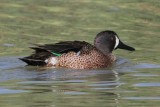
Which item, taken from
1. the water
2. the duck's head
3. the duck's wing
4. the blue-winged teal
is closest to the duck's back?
the blue-winged teal

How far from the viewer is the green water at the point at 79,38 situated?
35.2ft

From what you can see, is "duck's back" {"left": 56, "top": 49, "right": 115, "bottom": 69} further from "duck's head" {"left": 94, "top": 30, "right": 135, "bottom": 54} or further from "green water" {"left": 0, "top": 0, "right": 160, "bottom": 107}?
"duck's head" {"left": 94, "top": 30, "right": 135, "bottom": 54}

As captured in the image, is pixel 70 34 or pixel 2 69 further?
pixel 70 34

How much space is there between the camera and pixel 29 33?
17.5m

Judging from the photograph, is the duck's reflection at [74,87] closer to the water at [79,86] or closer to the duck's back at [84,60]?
the water at [79,86]

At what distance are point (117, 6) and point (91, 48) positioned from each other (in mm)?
6808

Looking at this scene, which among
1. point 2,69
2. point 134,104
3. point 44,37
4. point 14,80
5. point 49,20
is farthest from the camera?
point 49,20

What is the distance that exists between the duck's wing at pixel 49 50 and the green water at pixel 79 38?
0.63ft

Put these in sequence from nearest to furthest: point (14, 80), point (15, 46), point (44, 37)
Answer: point (14, 80), point (15, 46), point (44, 37)

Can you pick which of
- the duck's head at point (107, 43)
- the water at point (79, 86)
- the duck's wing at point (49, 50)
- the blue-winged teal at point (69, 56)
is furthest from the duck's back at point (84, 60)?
the duck's head at point (107, 43)

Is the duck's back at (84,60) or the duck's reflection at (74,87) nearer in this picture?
the duck's reflection at (74,87)

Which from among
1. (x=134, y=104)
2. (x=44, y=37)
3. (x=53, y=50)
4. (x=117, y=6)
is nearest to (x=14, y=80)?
(x=53, y=50)

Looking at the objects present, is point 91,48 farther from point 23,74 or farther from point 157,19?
point 157,19

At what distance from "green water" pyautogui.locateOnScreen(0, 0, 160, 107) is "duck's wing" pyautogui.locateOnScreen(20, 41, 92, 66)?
192 millimetres
